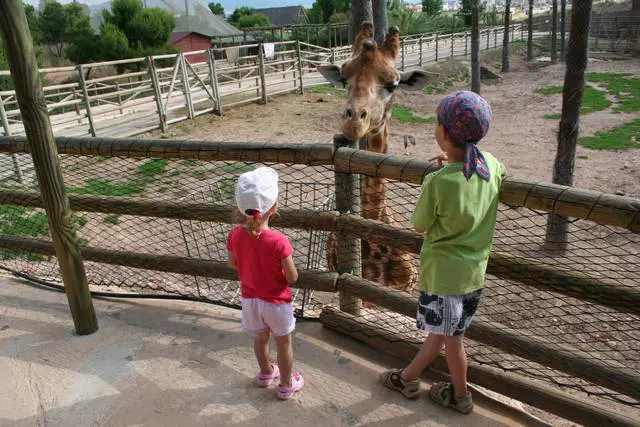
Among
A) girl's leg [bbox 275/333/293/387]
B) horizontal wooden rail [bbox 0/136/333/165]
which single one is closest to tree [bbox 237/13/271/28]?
horizontal wooden rail [bbox 0/136/333/165]

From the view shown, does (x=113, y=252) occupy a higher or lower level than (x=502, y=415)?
higher

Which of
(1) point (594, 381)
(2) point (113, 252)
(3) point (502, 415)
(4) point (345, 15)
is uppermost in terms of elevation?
(4) point (345, 15)

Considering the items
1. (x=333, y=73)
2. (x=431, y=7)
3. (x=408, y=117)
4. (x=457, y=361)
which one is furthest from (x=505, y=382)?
(x=431, y=7)

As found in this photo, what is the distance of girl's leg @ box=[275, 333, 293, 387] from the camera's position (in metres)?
2.43

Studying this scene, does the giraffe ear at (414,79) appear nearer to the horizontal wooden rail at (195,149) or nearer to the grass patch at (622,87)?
the horizontal wooden rail at (195,149)

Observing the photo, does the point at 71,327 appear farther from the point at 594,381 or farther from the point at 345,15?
the point at 345,15

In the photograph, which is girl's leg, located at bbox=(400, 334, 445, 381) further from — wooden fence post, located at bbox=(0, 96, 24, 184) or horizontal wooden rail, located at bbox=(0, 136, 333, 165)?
wooden fence post, located at bbox=(0, 96, 24, 184)

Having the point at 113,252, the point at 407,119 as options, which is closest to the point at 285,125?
the point at 407,119

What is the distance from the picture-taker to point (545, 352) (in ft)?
8.27

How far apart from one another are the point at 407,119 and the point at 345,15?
32.3 m

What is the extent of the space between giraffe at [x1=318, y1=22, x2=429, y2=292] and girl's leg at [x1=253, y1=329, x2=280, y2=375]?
5.13 ft

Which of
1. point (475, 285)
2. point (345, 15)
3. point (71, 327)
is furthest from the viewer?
point (345, 15)

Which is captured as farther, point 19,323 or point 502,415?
point 19,323

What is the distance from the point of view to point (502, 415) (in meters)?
2.52
